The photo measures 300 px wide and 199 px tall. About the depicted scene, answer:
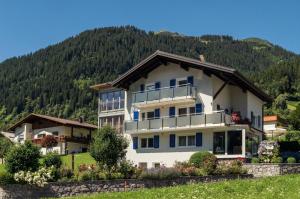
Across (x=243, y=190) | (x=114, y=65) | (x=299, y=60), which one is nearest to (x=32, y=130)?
(x=243, y=190)

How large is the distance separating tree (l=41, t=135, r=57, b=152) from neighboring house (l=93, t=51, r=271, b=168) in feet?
49.0

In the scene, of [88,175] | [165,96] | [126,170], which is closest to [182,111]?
[165,96]

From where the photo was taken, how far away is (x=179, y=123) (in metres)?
48.2

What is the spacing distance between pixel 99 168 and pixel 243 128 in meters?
16.4

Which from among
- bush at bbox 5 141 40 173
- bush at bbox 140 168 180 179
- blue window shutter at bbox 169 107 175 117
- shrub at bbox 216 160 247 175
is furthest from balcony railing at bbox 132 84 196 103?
bush at bbox 5 141 40 173

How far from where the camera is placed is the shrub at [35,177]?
26942 mm

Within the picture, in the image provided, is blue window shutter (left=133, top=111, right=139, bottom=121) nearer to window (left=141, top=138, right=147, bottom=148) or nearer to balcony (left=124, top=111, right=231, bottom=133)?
balcony (left=124, top=111, right=231, bottom=133)

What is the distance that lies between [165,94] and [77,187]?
904 inches

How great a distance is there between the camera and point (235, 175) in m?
34.2

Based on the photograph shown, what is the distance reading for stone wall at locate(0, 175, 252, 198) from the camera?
1036 inches

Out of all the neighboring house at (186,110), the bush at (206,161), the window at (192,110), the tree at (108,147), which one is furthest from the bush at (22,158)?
the window at (192,110)

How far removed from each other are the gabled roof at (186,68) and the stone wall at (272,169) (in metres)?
9.92

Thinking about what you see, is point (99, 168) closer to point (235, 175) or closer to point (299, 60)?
point (235, 175)

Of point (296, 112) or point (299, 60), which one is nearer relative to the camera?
point (296, 112)
